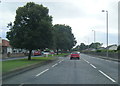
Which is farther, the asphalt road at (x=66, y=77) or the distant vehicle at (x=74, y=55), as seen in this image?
the distant vehicle at (x=74, y=55)

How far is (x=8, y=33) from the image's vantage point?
34.5 meters

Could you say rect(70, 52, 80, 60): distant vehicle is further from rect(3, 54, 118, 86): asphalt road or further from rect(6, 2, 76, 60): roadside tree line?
rect(3, 54, 118, 86): asphalt road

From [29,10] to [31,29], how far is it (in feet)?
10.0

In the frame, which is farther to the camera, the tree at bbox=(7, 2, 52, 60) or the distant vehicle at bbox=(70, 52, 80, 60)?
the distant vehicle at bbox=(70, 52, 80, 60)

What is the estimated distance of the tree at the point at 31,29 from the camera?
33.0m

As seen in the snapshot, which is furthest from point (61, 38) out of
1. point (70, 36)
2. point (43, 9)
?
point (43, 9)

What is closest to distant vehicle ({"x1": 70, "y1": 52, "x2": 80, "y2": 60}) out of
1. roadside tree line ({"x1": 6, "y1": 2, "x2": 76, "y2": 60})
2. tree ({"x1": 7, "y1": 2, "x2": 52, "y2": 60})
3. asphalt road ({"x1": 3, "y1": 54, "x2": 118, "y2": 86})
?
roadside tree line ({"x1": 6, "y1": 2, "x2": 76, "y2": 60})

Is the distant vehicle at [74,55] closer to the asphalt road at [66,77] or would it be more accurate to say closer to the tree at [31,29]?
the tree at [31,29]

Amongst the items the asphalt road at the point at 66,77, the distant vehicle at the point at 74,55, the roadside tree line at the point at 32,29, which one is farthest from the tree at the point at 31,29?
the asphalt road at the point at 66,77

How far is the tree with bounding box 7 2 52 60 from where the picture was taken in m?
33.0

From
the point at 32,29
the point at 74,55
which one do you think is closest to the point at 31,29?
the point at 32,29

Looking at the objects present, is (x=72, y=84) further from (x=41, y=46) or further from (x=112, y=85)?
(x=41, y=46)

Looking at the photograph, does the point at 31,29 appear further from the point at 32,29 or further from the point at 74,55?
the point at 74,55

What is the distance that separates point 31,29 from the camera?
110 feet
